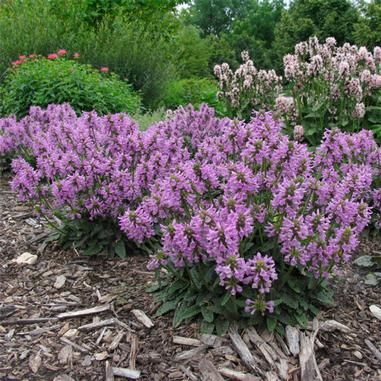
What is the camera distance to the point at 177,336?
112 inches

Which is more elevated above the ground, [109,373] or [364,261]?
[364,261]

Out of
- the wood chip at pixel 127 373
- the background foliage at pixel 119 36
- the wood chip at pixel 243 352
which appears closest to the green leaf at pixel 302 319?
the wood chip at pixel 243 352

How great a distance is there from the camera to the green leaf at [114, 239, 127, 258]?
12.2 feet

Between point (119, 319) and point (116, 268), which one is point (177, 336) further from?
point (116, 268)

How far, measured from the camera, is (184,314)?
2855mm

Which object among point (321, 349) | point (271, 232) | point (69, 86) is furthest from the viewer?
point (69, 86)

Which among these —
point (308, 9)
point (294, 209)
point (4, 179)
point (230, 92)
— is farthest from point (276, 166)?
point (308, 9)

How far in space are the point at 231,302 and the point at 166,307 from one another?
1.52 ft

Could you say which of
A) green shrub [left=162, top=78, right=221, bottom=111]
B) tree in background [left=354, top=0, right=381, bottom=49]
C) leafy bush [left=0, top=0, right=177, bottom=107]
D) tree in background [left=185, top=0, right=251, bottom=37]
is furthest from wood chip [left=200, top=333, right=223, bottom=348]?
tree in background [left=185, top=0, right=251, bottom=37]

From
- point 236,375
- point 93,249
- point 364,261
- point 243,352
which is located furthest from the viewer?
point 93,249

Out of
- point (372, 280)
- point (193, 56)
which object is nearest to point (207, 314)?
point (372, 280)

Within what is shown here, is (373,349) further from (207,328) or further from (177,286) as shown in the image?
(177,286)

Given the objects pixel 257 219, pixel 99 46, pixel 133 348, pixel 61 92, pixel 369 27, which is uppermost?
pixel 369 27

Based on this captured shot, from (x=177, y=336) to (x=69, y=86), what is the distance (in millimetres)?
5072
